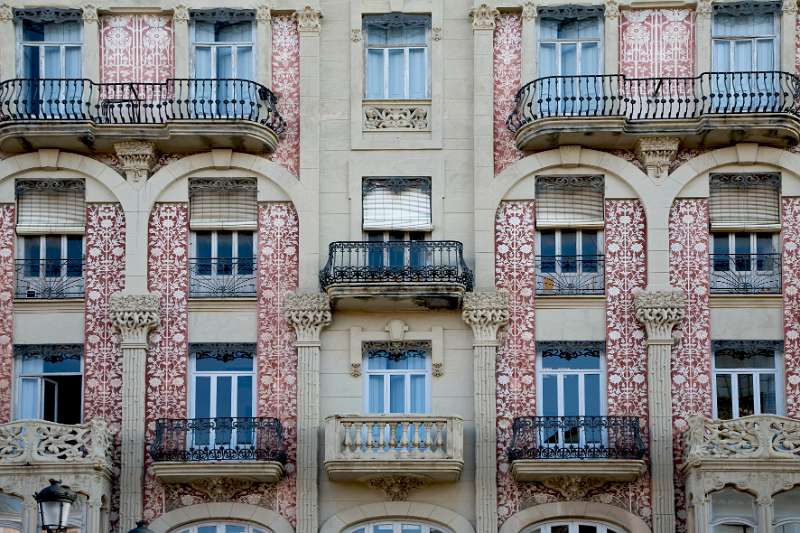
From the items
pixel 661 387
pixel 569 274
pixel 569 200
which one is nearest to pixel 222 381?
pixel 569 274

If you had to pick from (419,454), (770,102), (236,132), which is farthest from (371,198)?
(770,102)

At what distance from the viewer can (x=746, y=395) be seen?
1576 inches

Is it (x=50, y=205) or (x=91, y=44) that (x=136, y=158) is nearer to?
(x=50, y=205)

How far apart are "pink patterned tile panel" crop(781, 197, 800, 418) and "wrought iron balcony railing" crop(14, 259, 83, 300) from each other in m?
13.9

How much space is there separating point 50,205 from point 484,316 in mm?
9039

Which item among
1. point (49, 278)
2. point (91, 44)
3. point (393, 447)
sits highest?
point (91, 44)

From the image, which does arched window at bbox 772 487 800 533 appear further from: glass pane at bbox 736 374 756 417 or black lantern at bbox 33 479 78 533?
black lantern at bbox 33 479 78 533

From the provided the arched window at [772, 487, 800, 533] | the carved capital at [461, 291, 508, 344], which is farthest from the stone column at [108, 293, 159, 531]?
the arched window at [772, 487, 800, 533]

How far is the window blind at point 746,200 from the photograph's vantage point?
40.8 meters

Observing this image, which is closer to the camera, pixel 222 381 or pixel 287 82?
pixel 222 381

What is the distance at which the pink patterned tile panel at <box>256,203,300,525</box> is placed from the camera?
3959 cm

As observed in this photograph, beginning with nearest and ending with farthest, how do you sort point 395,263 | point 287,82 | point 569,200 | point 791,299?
point 791,299 < point 395,263 < point 569,200 < point 287,82

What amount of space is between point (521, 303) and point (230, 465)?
21.5 feet

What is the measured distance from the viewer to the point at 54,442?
126 feet
